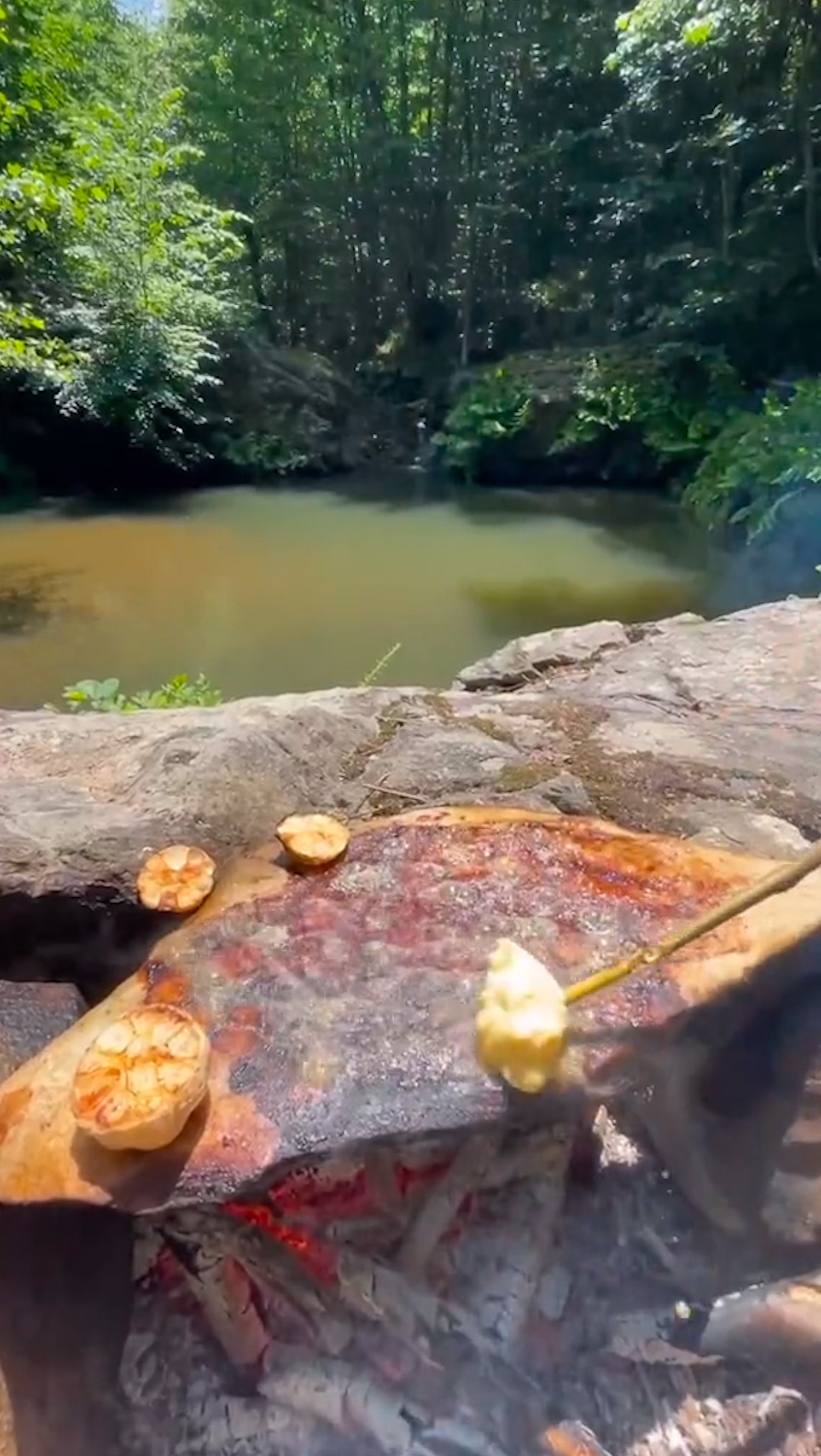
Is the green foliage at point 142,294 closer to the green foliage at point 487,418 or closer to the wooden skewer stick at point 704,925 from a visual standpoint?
the green foliage at point 487,418

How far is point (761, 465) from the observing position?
8.38 m

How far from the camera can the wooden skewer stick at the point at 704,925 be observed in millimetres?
1312

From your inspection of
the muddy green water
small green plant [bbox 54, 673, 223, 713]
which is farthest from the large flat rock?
the muddy green water

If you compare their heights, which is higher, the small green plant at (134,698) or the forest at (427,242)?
the forest at (427,242)

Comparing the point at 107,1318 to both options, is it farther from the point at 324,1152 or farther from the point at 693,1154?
the point at 693,1154

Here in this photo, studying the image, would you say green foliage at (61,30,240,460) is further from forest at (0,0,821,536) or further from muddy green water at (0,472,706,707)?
muddy green water at (0,472,706,707)

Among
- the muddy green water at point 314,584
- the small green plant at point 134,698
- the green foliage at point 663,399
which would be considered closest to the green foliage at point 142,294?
the muddy green water at point 314,584

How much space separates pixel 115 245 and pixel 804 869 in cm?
1169

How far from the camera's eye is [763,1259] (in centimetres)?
155

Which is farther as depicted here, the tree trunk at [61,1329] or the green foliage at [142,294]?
the green foliage at [142,294]

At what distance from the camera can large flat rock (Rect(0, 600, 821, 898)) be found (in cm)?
184

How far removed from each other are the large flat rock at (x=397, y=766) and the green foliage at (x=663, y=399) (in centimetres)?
884

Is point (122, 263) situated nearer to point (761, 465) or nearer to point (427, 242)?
point (427, 242)

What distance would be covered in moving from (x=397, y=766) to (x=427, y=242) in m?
15.6
